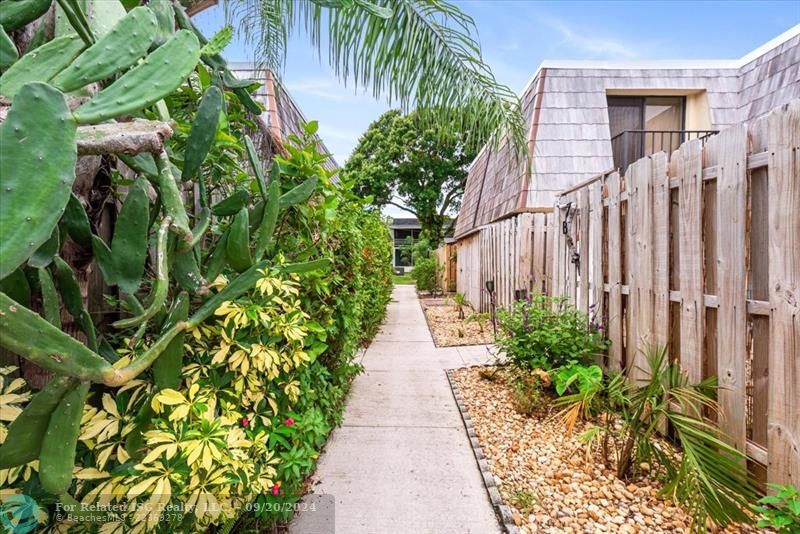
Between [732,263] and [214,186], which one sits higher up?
[214,186]

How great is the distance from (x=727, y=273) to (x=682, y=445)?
1032 mm

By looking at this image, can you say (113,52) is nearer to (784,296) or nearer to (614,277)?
(784,296)

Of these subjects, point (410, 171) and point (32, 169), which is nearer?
point (32, 169)

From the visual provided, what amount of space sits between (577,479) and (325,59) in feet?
11.6

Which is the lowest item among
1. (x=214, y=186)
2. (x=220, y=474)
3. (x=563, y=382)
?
(x=563, y=382)

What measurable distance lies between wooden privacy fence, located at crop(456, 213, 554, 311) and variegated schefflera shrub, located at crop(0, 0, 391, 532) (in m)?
4.00

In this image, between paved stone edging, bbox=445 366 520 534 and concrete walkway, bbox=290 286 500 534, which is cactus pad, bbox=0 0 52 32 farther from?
paved stone edging, bbox=445 366 520 534

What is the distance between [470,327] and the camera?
7340mm

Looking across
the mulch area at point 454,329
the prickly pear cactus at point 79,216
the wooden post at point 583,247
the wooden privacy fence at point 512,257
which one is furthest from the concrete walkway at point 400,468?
the wooden privacy fence at point 512,257

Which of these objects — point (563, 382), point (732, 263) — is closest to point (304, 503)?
point (563, 382)

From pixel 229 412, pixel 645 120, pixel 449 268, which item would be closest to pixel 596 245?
pixel 229 412

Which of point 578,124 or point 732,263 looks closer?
point 732,263

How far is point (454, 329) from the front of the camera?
718cm

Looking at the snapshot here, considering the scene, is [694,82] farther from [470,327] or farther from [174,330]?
[174,330]
